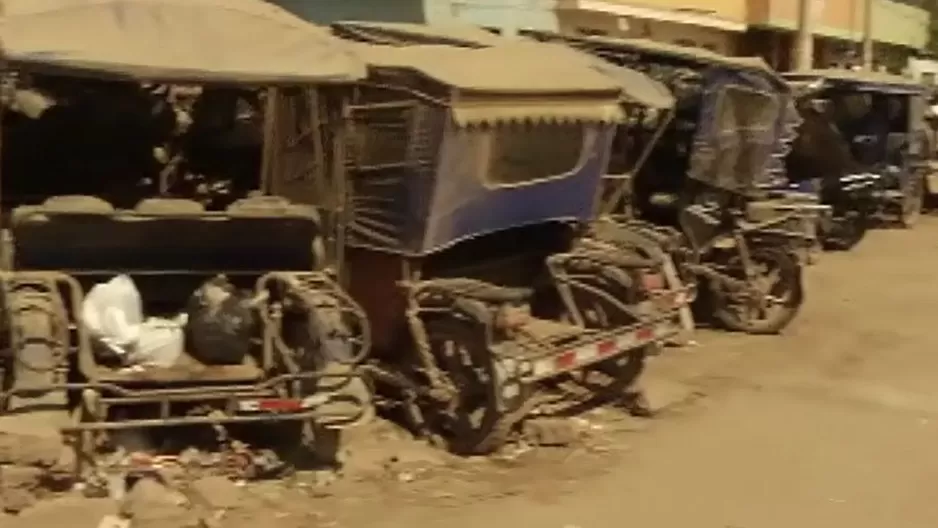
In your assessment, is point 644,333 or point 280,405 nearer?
point 280,405

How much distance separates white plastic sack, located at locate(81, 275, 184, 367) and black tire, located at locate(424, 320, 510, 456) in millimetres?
1503

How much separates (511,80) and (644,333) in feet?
5.93

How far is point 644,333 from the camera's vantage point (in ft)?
31.5

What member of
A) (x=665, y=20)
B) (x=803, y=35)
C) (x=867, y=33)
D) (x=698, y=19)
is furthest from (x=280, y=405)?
(x=867, y=33)

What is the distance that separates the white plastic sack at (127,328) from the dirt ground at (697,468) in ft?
3.09

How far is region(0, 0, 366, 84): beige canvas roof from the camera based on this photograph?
23.9 feet

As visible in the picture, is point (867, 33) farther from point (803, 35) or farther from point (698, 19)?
point (698, 19)

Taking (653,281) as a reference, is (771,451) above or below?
below

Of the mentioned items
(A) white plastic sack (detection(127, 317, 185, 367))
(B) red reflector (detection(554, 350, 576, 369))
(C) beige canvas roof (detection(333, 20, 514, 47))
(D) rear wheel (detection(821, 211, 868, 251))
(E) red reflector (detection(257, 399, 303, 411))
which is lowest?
(D) rear wheel (detection(821, 211, 868, 251))

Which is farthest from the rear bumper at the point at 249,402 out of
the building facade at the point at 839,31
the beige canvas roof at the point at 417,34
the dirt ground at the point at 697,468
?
the building facade at the point at 839,31

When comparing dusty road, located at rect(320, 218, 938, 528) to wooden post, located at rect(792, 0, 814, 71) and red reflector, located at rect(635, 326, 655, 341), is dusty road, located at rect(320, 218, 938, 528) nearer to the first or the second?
red reflector, located at rect(635, 326, 655, 341)

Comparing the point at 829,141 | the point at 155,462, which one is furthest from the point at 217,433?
the point at 829,141

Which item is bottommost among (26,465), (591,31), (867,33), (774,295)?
(774,295)

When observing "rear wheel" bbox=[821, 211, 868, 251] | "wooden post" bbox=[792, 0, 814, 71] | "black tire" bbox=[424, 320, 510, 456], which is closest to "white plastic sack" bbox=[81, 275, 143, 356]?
"black tire" bbox=[424, 320, 510, 456]
